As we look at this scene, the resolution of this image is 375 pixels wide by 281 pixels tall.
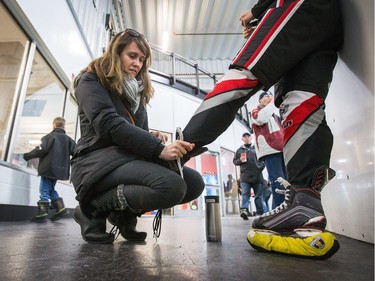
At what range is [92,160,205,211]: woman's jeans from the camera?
841 mm

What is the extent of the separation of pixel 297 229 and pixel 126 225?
685 millimetres

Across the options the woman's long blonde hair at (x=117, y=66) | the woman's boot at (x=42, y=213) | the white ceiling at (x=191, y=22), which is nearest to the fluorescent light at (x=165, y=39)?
the white ceiling at (x=191, y=22)

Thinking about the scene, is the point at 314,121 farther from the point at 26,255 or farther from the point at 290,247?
the point at 26,255

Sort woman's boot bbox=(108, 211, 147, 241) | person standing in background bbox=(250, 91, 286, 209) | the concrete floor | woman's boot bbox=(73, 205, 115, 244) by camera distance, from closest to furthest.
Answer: the concrete floor, woman's boot bbox=(73, 205, 115, 244), woman's boot bbox=(108, 211, 147, 241), person standing in background bbox=(250, 91, 286, 209)

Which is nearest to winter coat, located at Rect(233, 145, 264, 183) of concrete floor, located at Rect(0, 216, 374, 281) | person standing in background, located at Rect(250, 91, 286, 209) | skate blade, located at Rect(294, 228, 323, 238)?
person standing in background, located at Rect(250, 91, 286, 209)

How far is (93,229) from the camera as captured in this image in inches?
36.5

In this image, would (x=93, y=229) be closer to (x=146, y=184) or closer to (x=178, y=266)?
(x=146, y=184)

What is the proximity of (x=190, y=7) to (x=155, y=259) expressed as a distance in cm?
629

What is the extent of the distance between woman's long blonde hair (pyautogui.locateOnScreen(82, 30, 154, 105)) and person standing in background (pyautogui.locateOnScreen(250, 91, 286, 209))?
116 centimetres

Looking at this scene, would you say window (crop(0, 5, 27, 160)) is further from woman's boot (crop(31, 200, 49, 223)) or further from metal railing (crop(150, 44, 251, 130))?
metal railing (crop(150, 44, 251, 130))

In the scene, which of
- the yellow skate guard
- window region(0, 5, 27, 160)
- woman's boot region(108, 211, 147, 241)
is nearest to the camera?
the yellow skate guard

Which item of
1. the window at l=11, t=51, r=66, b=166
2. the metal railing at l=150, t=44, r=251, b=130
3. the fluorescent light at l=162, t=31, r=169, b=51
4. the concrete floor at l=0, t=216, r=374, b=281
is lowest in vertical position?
the concrete floor at l=0, t=216, r=374, b=281

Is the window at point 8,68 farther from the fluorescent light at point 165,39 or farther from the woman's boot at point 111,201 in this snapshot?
the fluorescent light at point 165,39

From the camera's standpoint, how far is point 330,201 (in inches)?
52.0
